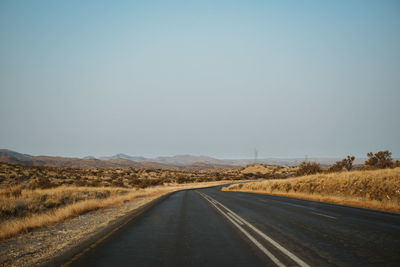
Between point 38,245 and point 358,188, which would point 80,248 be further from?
point 358,188

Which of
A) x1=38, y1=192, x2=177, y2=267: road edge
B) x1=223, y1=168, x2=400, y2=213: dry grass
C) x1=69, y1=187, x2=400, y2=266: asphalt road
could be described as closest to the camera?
x1=69, y1=187, x2=400, y2=266: asphalt road

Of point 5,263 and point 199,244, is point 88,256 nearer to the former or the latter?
point 5,263

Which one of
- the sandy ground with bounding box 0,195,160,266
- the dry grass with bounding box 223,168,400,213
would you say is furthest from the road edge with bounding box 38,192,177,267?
the dry grass with bounding box 223,168,400,213

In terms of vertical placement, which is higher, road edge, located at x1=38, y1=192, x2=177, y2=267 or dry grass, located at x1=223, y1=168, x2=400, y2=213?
dry grass, located at x1=223, y1=168, x2=400, y2=213

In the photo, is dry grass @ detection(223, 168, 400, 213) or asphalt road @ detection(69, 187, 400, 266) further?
dry grass @ detection(223, 168, 400, 213)

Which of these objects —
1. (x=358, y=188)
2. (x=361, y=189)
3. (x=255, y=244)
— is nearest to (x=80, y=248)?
(x=255, y=244)

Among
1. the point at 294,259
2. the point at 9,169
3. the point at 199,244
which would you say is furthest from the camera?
the point at 9,169

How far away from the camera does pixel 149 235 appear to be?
7.80 metres

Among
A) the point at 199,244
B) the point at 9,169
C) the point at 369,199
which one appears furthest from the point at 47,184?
the point at 369,199

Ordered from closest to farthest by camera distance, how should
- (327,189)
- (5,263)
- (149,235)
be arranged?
(5,263) < (149,235) < (327,189)

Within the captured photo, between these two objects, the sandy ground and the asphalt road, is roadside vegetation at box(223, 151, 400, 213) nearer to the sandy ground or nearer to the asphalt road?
the asphalt road

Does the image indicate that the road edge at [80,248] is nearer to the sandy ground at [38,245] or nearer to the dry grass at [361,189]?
the sandy ground at [38,245]

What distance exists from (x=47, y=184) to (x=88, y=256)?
24.4m

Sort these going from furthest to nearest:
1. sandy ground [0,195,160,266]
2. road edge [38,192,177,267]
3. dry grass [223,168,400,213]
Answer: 1. dry grass [223,168,400,213]
2. sandy ground [0,195,160,266]
3. road edge [38,192,177,267]
